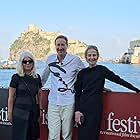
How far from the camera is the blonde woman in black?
4820 mm

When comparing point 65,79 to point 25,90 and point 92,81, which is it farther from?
point 25,90

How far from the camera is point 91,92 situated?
15.8ft

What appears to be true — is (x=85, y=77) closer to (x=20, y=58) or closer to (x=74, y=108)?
(x=74, y=108)

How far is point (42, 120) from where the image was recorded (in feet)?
19.0

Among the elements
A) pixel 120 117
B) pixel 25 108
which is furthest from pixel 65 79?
pixel 120 117

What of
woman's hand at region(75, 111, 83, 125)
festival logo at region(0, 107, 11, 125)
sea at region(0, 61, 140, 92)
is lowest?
festival logo at region(0, 107, 11, 125)

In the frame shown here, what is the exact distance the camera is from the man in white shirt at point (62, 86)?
4.98 m

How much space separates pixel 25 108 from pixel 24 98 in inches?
5.3

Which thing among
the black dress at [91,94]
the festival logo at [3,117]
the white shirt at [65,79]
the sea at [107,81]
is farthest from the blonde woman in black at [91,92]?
the festival logo at [3,117]

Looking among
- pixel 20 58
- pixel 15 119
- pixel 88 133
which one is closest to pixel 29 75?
pixel 20 58

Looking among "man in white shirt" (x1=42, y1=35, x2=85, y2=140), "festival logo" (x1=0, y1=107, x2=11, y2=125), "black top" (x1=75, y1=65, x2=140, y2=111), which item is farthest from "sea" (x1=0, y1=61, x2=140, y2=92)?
"festival logo" (x1=0, y1=107, x2=11, y2=125)

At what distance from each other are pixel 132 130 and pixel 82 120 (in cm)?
75

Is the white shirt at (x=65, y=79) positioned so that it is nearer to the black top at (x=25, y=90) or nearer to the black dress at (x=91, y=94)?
the black dress at (x=91, y=94)

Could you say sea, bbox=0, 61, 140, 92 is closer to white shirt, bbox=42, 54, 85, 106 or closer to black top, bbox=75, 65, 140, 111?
white shirt, bbox=42, 54, 85, 106
